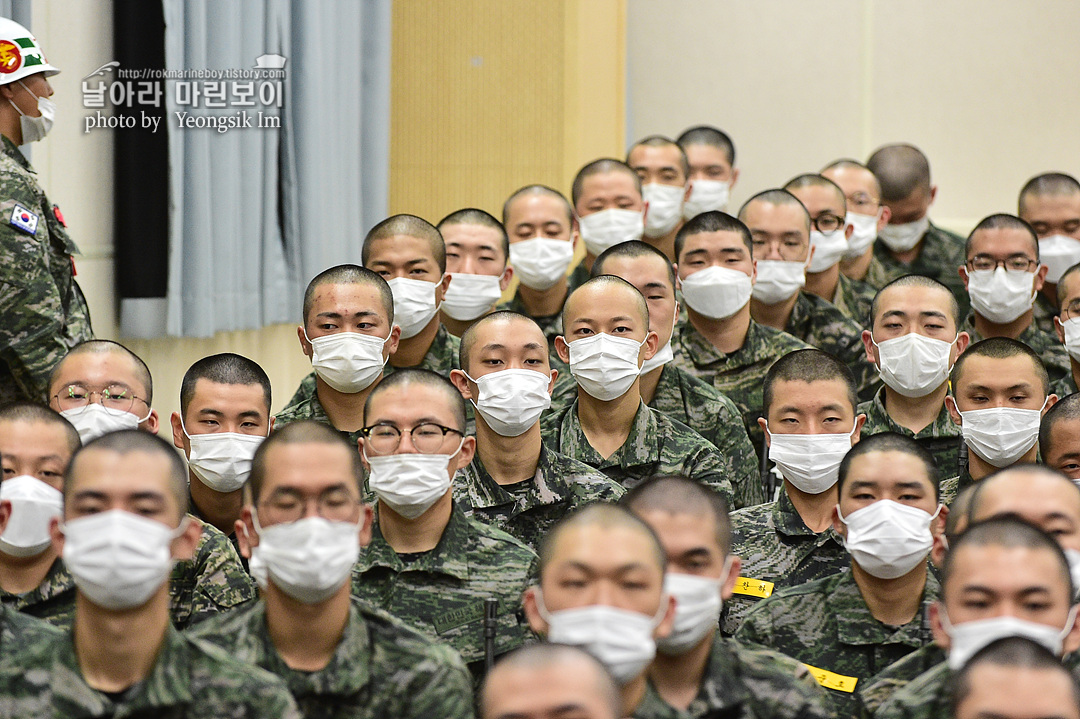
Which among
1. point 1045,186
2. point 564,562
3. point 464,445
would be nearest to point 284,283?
point 464,445

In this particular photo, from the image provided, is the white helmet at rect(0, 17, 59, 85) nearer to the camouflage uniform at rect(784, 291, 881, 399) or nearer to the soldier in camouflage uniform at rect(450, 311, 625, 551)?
the soldier in camouflage uniform at rect(450, 311, 625, 551)

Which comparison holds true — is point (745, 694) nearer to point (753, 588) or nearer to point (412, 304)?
point (753, 588)

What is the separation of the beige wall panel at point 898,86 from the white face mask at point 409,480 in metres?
5.34

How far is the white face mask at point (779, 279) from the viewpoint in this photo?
534 centimetres

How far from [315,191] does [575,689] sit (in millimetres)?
4205

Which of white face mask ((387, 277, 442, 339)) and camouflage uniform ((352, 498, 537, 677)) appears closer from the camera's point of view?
camouflage uniform ((352, 498, 537, 677))

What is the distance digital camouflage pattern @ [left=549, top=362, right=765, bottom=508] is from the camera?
Answer: 14.5 ft

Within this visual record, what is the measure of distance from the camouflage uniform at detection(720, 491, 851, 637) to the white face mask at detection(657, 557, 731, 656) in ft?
2.93

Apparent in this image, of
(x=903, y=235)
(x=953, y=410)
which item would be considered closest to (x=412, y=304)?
(x=953, y=410)

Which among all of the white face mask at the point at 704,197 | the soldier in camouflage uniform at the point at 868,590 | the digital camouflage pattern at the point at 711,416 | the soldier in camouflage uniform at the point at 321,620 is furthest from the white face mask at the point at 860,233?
the soldier in camouflage uniform at the point at 321,620

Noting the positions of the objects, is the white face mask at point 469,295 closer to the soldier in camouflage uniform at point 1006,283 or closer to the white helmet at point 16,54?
the white helmet at point 16,54

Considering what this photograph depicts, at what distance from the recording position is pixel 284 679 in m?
2.78

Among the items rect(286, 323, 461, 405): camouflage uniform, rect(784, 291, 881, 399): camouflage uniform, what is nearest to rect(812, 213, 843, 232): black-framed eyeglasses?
rect(784, 291, 881, 399): camouflage uniform

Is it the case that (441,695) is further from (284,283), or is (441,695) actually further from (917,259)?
(917,259)
